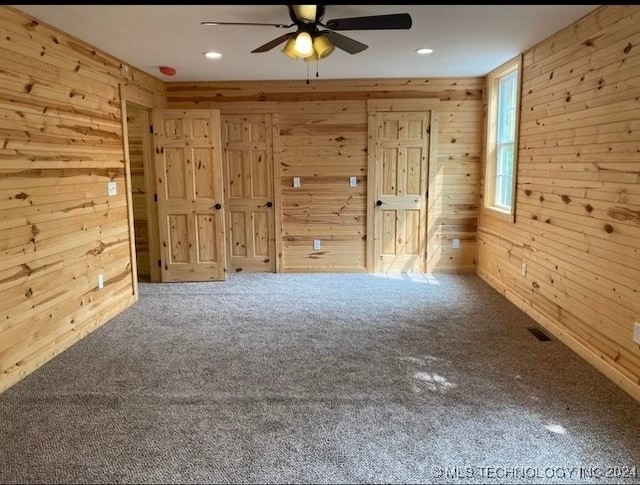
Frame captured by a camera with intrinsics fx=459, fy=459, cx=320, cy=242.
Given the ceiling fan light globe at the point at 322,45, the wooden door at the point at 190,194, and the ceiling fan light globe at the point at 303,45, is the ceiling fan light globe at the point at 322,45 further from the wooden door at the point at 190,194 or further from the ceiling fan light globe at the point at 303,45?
the wooden door at the point at 190,194

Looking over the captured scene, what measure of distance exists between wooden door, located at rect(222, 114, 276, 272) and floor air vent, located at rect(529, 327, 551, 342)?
10.8ft

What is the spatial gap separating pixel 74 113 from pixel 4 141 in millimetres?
846

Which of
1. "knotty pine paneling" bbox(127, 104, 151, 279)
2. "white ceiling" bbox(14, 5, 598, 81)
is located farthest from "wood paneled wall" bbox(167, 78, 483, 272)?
"knotty pine paneling" bbox(127, 104, 151, 279)

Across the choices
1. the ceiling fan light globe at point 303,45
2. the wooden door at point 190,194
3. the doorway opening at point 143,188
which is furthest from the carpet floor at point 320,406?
the ceiling fan light globe at point 303,45

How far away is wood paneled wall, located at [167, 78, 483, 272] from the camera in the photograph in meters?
5.66

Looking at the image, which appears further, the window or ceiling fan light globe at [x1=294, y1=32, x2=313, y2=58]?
the window

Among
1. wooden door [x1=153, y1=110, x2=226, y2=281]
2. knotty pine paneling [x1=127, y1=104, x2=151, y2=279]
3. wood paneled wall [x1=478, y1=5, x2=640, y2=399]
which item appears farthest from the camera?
knotty pine paneling [x1=127, y1=104, x2=151, y2=279]

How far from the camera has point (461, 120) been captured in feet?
18.5

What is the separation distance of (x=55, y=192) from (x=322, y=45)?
2249mm

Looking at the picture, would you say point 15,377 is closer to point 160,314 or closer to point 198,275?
point 160,314

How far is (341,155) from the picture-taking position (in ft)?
19.0

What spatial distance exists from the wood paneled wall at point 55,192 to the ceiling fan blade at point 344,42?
206 centimetres

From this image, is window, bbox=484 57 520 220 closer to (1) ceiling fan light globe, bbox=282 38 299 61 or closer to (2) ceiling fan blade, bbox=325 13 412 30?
(2) ceiling fan blade, bbox=325 13 412 30

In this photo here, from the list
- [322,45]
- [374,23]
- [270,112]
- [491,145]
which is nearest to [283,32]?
[322,45]
